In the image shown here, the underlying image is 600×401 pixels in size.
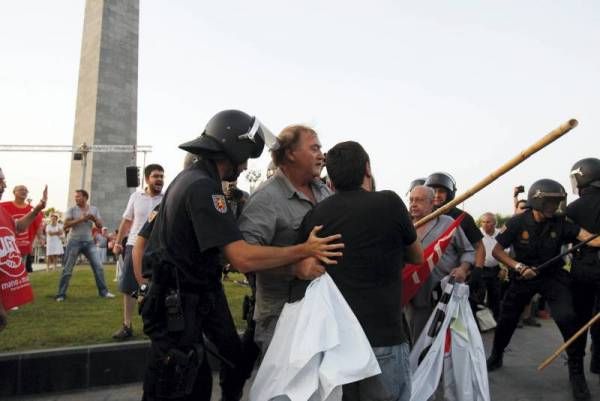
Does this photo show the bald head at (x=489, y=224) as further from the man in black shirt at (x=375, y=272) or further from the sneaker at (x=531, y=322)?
the man in black shirt at (x=375, y=272)

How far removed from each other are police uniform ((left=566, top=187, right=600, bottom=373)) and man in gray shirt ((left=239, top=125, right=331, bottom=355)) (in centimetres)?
314

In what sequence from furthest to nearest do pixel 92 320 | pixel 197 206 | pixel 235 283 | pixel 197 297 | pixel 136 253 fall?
pixel 235 283 < pixel 92 320 < pixel 136 253 < pixel 197 297 < pixel 197 206

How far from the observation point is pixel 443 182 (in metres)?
4.86

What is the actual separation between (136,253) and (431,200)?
2.33 m

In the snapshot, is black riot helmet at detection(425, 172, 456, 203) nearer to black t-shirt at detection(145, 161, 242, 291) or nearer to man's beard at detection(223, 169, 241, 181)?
man's beard at detection(223, 169, 241, 181)

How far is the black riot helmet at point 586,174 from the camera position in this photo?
4.92m

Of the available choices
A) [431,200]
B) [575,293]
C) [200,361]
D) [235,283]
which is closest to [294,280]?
[200,361]

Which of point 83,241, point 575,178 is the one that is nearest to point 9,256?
point 83,241

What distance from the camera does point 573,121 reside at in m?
2.38

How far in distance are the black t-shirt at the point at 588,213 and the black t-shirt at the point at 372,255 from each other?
10.6 feet

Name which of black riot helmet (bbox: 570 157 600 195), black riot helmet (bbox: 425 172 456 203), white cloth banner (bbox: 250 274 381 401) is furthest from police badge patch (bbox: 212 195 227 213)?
black riot helmet (bbox: 570 157 600 195)

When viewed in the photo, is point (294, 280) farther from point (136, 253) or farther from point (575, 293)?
point (575, 293)

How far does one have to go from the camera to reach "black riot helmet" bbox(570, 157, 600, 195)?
16.1 feet

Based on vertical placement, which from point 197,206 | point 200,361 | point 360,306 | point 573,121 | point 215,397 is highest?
point 573,121
